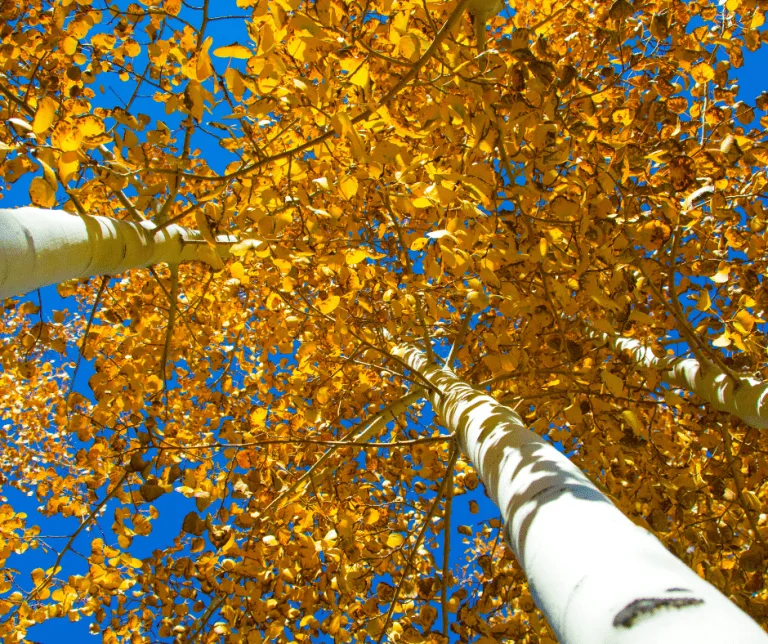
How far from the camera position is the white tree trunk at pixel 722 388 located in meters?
1.90

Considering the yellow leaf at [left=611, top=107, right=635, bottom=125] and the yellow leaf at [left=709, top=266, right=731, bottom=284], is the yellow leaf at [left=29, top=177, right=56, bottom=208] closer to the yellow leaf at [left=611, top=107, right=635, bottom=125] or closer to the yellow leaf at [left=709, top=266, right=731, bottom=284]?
the yellow leaf at [left=611, top=107, right=635, bottom=125]

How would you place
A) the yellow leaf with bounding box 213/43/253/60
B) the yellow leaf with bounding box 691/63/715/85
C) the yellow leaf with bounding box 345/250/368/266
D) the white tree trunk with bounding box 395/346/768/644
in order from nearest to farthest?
the white tree trunk with bounding box 395/346/768/644 < the yellow leaf with bounding box 213/43/253/60 < the yellow leaf with bounding box 345/250/368/266 < the yellow leaf with bounding box 691/63/715/85

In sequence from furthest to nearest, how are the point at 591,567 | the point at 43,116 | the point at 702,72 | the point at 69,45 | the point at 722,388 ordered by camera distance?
the point at 722,388 < the point at 702,72 < the point at 69,45 < the point at 43,116 < the point at 591,567

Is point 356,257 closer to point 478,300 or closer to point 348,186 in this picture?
point 348,186

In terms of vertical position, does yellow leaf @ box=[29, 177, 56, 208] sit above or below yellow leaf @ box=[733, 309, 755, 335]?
above

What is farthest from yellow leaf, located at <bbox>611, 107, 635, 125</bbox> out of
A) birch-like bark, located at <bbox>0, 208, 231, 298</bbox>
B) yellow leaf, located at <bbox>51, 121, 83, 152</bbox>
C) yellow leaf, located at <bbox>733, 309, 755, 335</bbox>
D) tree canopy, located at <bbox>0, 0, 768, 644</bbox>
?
yellow leaf, located at <bbox>51, 121, 83, 152</bbox>

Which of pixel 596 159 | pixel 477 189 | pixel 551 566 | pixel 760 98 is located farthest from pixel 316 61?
pixel 760 98

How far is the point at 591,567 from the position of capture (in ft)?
2.46

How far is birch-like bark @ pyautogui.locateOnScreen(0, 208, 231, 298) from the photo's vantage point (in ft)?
3.91

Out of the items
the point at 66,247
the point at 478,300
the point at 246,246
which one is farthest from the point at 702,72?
the point at 66,247

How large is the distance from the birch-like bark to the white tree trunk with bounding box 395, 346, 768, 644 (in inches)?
52.0

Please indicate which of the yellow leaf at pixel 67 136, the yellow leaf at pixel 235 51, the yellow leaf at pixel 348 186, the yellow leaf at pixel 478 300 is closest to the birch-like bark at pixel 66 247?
the yellow leaf at pixel 67 136

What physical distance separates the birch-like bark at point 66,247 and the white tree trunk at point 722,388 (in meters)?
1.89

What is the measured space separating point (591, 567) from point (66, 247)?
5.14ft
